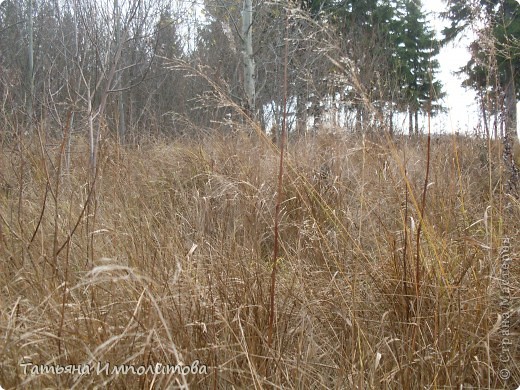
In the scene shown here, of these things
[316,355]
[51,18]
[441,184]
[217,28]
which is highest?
[217,28]

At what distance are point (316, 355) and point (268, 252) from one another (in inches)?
43.8

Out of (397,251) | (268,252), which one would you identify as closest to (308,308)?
(397,251)

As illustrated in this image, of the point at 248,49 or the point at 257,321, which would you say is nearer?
the point at 257,321

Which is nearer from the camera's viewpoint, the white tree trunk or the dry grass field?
the dry grass field

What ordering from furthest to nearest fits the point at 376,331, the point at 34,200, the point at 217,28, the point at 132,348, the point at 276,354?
the point at 217,28, the point at 34,200, the point at 376,331, the point at 276,354, the point at 132,348

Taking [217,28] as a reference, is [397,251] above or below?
below

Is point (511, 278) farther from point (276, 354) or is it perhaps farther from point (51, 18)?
point (51, 18)

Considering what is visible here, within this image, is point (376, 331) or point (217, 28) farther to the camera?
point (217, 28)

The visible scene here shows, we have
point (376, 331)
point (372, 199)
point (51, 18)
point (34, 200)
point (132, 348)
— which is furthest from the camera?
point (51, 18)

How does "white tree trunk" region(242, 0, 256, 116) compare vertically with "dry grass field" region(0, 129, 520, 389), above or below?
above

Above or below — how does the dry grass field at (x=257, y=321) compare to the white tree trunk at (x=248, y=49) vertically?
below

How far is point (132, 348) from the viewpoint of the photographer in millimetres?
1158

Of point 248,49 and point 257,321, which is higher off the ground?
point 248,49

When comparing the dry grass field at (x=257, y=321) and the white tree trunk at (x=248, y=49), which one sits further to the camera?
the white tree trunk at (x=248, y=49)
